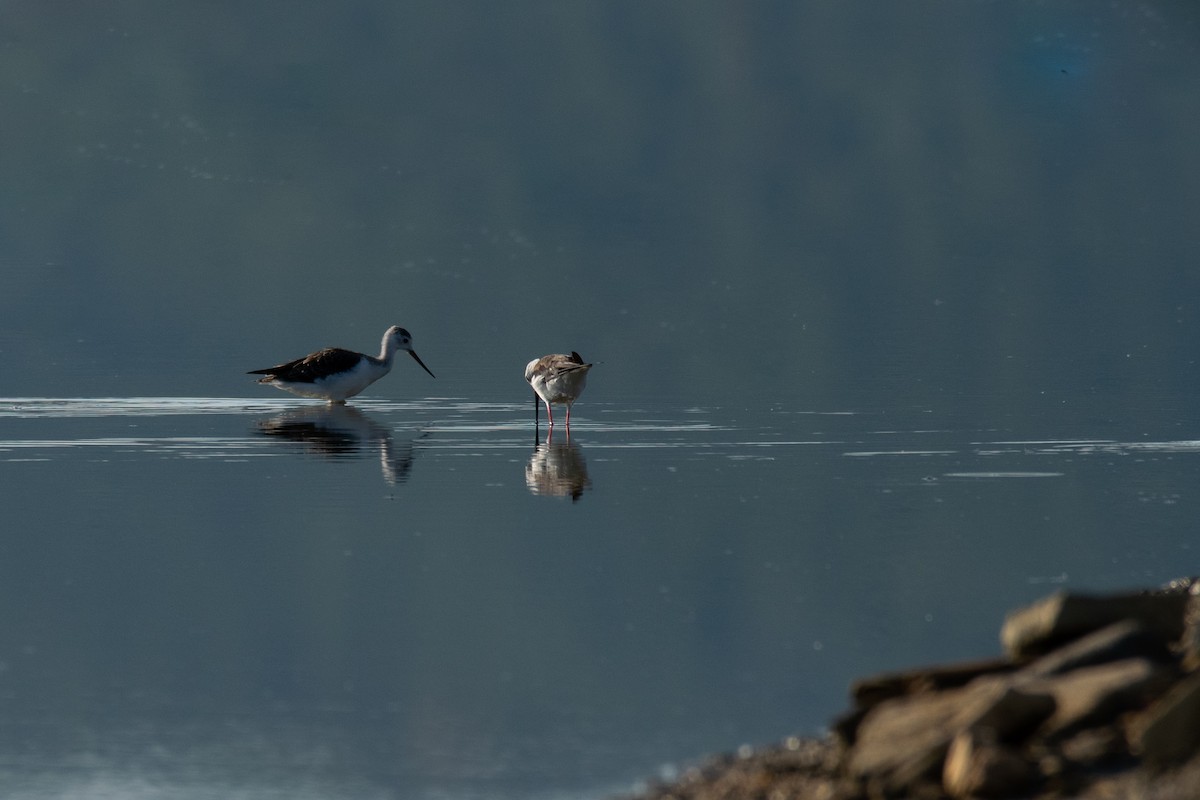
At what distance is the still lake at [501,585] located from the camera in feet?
24.4

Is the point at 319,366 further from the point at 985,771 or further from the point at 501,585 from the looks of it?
the point at 985,771

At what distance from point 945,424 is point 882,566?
363 inches

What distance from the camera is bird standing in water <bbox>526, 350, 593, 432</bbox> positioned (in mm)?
19922

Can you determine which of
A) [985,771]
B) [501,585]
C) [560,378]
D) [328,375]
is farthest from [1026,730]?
[328,375]

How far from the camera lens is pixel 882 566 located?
36.9 feet

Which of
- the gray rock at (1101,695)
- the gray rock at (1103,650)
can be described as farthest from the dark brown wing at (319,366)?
the gray rock at (1101,695)

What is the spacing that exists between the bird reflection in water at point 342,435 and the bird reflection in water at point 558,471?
3.77ft

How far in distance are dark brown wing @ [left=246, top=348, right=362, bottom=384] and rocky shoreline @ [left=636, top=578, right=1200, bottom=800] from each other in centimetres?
→ 1799

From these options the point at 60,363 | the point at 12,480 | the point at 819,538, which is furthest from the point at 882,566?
the point at 60,363

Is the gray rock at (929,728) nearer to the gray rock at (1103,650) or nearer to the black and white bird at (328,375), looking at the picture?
the gray rock at (1103,650)

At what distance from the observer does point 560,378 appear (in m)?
20.0

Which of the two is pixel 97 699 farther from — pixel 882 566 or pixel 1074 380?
pixel 1074 380

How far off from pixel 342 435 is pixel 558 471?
4.53m

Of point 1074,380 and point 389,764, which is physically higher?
point 1074,380
